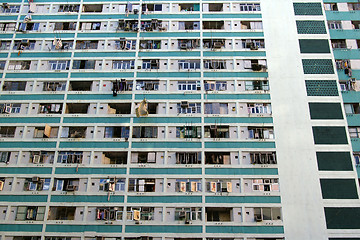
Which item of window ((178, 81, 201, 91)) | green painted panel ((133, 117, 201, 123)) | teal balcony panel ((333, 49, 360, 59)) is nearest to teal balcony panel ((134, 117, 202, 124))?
green painted panel ((133, 117, 201, 123))

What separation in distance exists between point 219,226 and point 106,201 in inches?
395

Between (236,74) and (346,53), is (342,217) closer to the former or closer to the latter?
(236,74)

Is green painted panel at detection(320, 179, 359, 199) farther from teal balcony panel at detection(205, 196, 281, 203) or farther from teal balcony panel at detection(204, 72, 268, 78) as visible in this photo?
teal balcony panel at detection(204, 72, 268, 78)

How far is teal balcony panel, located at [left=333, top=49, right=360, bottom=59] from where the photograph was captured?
125 ft

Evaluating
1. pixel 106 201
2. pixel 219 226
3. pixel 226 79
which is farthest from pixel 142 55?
pixel 219 226

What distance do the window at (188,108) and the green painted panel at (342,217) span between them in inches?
569

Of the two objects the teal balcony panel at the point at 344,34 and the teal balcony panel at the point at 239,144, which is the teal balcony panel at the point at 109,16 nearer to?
the teal balcony panel at the point at 239,144

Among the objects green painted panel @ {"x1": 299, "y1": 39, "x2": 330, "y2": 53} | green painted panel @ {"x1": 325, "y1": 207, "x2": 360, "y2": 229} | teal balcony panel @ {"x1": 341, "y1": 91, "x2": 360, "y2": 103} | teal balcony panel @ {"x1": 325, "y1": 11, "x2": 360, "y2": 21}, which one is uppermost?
teal balcony panel @ {"x1": 325, "y1": 11, "x2": 360, "y2": 21}

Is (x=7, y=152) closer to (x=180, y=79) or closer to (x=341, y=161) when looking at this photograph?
(x=180, y=79)

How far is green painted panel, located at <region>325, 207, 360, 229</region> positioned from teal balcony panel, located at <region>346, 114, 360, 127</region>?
26.0 ft

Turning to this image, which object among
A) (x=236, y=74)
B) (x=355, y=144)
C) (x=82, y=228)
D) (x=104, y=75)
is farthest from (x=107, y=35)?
(x=355, y=144)

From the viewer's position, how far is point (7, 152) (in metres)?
35.4

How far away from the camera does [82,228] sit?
32469 mm

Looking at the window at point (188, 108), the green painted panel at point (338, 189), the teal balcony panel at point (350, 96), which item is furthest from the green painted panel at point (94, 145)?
the teal balcony panel at point (350, 96)
